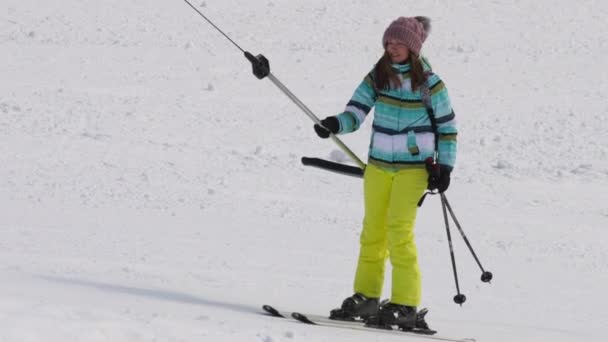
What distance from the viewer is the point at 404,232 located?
602 cm

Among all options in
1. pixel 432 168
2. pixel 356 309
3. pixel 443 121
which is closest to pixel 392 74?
pixel 443 121

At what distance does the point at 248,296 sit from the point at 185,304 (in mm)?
997

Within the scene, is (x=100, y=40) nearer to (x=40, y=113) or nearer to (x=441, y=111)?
(x=40, y=113)

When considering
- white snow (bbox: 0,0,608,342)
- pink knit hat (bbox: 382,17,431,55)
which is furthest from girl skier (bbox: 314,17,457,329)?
white snow (bbox: 0,0,608,342)

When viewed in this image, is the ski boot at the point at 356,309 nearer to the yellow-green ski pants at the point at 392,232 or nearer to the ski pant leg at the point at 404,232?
the yellow-green ski pants at the point at 392,232

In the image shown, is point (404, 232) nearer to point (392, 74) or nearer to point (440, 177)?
point (440, 177)

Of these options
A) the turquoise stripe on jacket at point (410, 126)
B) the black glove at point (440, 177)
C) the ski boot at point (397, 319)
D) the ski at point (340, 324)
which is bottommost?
the ski at point (340, 324)

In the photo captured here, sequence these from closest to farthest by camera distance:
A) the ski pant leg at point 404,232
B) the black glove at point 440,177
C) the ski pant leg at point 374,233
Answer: the black glove at point 440,177
the ski pant leg at point 404,232
the ski pant leg at point 374,233

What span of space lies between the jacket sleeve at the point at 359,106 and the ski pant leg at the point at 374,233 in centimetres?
27

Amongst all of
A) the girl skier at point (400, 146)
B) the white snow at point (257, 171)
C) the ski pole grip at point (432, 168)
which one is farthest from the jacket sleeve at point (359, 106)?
the white snow at point (257, 171)

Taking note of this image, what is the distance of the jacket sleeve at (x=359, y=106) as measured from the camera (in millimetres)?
6133

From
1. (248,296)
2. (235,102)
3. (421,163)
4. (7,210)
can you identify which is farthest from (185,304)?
(235,102)

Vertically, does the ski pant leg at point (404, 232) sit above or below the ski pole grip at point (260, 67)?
below

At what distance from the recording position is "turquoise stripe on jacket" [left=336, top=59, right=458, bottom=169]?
19.4 feet
